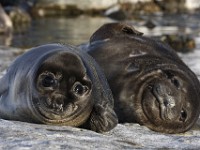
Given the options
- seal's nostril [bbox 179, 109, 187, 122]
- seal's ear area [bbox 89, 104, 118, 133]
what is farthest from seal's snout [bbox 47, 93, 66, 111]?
seal's nostril [bbox 179, 109, 187, 122]

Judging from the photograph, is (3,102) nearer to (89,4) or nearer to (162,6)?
(89,4)

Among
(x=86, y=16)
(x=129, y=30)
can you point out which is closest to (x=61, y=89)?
(x=129, y=30)

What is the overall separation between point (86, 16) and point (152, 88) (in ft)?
85.8

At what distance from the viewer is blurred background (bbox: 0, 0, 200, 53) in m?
20.6

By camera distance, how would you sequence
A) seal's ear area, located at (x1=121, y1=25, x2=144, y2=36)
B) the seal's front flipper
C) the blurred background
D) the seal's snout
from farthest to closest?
the blurred background < seal's ear area, located at (x1=121, y1=25, x2=144, y2=36) < the seal's front flipper < the seal's snout

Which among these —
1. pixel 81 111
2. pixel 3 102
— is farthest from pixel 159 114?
pixel 3 102

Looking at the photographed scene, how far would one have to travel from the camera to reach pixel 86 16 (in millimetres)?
31344

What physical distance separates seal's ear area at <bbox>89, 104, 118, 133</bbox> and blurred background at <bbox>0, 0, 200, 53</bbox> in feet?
42.2

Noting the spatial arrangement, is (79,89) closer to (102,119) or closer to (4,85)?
(102,119)

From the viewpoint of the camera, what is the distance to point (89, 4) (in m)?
32.8

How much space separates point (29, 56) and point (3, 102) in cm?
41

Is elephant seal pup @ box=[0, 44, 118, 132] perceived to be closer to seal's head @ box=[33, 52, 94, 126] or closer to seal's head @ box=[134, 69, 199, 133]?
seal's head @ box=[33, 52, 94, 126]

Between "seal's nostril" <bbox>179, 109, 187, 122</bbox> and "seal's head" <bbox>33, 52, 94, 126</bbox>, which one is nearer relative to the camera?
"seal's head" <bbox>33, 52, 94, 126</bbox>

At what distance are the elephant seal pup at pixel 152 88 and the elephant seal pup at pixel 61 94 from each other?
1.72ft
